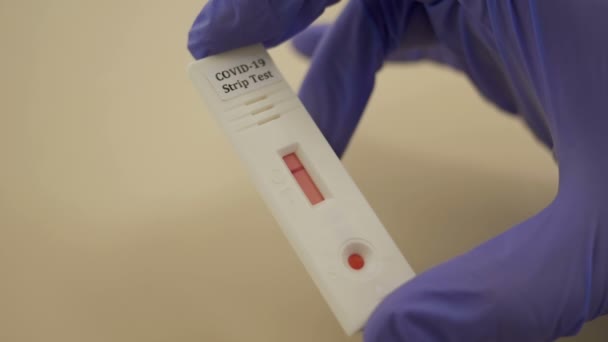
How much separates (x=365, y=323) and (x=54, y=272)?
310 millimetres

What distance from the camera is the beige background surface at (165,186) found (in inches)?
19.3

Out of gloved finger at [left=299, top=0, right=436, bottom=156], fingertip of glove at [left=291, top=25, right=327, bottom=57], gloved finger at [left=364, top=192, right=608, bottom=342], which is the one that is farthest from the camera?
fingertip of glove at [left=291, top=25, right=327, bottom=57]

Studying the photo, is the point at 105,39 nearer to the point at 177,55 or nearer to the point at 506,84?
the point at 177,55

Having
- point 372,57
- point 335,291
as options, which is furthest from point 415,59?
point 335,291

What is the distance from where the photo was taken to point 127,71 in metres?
0.69

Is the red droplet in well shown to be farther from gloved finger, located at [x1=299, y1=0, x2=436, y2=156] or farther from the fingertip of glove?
the fingertip of glove

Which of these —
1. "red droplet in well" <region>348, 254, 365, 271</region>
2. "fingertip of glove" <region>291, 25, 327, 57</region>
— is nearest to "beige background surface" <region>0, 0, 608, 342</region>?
"fingertip of glove" <region>291, 25, 327, 57</region>

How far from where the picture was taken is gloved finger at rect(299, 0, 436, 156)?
0.54m

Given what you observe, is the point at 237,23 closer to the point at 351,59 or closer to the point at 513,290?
the point at 351,59

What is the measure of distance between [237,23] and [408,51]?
26cm

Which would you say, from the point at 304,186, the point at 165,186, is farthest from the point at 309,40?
the point at 304,186

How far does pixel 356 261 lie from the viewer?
1.17 feet

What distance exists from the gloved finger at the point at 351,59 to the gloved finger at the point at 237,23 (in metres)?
0.09

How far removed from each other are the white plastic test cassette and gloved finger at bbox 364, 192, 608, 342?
0.09ft
